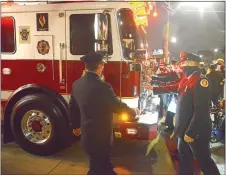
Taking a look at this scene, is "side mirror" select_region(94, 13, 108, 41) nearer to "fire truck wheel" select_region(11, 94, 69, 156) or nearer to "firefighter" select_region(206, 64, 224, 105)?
"fire truck wheel" select_region(11, 94, 69, 156)

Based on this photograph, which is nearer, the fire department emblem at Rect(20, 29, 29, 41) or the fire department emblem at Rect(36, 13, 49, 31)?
the fire department emblem at Rect(36, 13, 49, 31)

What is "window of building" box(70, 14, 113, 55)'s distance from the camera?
Answer: 202 inches

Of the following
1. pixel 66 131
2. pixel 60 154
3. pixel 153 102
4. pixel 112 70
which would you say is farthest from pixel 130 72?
pixel 60 154

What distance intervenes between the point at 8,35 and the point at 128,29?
7.30ft

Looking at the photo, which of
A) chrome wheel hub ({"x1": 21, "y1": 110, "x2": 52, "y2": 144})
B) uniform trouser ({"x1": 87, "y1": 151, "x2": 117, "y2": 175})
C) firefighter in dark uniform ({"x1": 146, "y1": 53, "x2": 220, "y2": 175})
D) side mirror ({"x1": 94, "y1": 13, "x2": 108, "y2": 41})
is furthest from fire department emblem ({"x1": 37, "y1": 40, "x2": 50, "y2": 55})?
uniform trouser ({"x1": 87, "y1": 151, "x2": 117, "y2": 175})

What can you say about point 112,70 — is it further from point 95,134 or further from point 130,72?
point 95,134

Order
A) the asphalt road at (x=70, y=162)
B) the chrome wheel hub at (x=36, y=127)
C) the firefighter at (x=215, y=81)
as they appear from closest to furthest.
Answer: the asphalt road at (x=70, y=162) < the chrome wheel hub at (x=36, y=127) < the firefighter at (x=215, y=81)

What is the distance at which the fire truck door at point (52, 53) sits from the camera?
5.29 meters

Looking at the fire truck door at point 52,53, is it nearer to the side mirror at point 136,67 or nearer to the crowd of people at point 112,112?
the side mirror at point 136,67

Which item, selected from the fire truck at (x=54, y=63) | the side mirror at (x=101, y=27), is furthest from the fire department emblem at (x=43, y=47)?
the side mirror at (x=101, y=27)

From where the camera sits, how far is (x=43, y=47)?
17.7 feet

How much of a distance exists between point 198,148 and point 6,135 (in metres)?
3.55

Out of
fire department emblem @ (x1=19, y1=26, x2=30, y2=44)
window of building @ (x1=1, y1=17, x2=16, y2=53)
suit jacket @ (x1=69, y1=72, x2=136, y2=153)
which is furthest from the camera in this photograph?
window of building @ (x1=1, y1=17, x2=16, y2=53)

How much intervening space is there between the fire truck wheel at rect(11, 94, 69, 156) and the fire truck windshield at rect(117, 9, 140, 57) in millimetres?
1616
